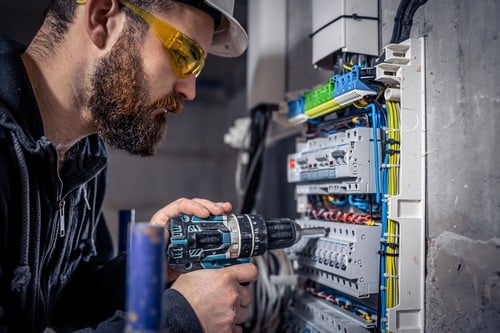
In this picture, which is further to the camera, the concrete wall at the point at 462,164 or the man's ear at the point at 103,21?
the man's ear at the point at 103,21

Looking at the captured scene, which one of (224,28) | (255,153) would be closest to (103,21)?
(224,28)

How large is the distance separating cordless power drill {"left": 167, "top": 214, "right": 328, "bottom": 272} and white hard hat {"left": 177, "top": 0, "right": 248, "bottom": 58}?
0.56 meters

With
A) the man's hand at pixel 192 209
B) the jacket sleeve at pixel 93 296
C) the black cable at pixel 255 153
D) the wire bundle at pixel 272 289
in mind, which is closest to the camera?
the man's hand at pixel 192 209

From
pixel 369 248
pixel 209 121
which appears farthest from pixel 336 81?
pixel 209 121

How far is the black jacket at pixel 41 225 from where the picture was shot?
2.94ft

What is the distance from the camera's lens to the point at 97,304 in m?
1.35

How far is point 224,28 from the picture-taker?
1.31 m

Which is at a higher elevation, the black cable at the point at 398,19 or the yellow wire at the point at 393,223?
the black cable at the point at 398,19

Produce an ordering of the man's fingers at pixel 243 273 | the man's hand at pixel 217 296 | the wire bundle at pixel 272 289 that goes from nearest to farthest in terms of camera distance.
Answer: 1. the man's hand at pixel 217 296
2. the man's fingers at pixel 243 273
3. the wire bundle at pixel 272 289

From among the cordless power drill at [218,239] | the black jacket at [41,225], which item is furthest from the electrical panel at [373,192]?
the black jacket at [41,225]

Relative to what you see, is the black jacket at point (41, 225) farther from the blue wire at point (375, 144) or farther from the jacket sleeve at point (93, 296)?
the blue wire at point (375, 144)

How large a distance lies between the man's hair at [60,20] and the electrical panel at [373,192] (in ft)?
1.68

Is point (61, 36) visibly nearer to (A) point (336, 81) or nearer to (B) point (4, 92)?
(B) point (4, 92)

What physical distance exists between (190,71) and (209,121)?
340 cm
